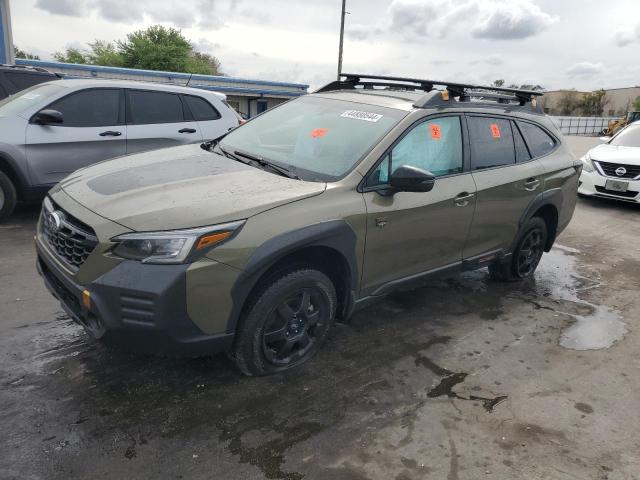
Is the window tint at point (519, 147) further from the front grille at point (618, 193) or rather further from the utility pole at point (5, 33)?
the utility pole at point (5, 33)

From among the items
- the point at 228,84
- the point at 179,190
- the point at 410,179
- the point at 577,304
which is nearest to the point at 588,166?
the point at 577,304

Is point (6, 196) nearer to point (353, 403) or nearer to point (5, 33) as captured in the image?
point (353, 403)

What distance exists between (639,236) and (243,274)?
703cm

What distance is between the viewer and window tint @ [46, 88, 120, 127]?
6246 millimetres

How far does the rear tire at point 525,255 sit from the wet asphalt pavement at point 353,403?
67cm

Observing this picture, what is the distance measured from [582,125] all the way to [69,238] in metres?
51.2

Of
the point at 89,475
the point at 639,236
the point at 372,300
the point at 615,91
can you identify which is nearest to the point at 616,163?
the point at 639,236

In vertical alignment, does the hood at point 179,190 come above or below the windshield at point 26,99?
below

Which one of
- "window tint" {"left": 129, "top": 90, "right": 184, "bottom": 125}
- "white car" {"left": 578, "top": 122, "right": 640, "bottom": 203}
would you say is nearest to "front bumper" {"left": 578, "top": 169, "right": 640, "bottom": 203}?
"white car" {"left": 578, "top": 122, "right": 640, "bottom": 203}

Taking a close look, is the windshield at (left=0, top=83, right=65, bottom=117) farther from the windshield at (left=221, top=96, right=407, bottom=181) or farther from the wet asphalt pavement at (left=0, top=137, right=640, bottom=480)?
the windshield at (left=221, top=96, right=407, bottom=181)

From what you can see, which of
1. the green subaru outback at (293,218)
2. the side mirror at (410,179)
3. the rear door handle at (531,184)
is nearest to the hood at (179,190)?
the green subaru outback at (293,218)

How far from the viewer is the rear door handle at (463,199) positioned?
3.92 metres

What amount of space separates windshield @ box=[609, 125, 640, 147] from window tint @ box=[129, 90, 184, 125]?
8.26 meters

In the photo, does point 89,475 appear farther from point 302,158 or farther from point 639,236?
point 639,236
